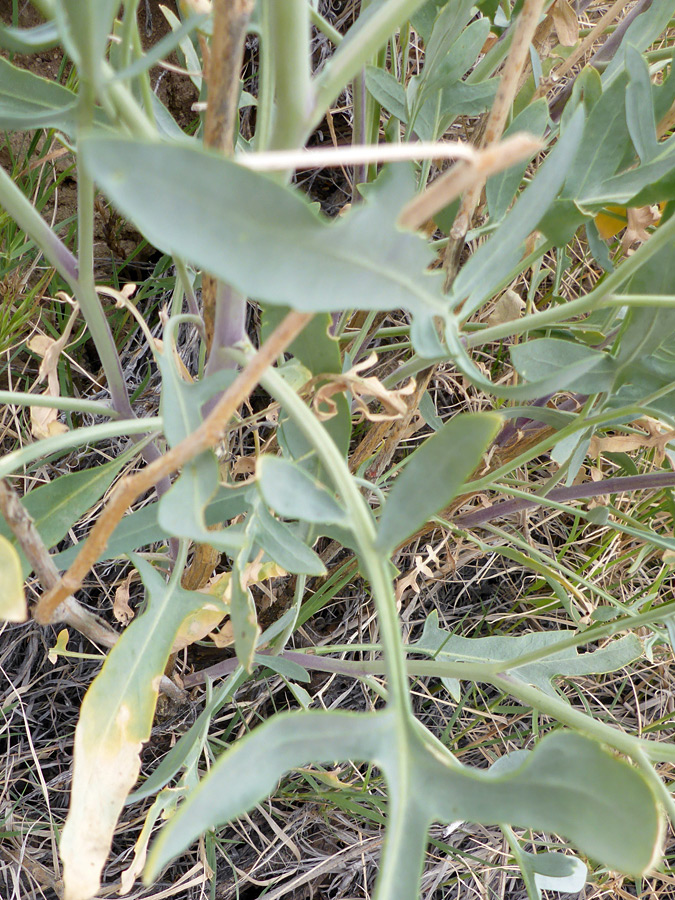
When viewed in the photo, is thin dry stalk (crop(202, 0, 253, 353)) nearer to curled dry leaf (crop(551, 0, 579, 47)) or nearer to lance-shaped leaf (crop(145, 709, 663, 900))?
lance-shaped leaf (crop(145, 709, 663, 900))

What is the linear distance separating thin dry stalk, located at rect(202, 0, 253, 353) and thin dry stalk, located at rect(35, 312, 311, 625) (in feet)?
0.32

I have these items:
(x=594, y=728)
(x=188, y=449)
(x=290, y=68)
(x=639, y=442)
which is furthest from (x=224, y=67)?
(x=639, y=442)

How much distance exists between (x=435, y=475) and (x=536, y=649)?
16.0 inches

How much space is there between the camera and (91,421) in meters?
0.88

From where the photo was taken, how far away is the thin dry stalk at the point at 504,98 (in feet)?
1.32

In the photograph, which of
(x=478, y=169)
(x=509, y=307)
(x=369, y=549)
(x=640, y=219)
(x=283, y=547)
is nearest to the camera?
(x=478, y=169)

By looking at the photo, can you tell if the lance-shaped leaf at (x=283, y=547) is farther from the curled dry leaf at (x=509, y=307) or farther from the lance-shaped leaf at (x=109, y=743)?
the curled dry leaf at (x=509, y=307)

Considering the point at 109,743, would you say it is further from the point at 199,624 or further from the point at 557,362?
the point at 557,362

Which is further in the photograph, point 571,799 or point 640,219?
point 640,219

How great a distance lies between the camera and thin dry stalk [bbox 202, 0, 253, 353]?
27 cm

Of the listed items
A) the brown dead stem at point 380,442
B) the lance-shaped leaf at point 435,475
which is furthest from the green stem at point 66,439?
the brown dead stem at point 380,442

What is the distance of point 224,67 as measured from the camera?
285mm

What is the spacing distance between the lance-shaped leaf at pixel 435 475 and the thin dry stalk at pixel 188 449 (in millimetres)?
74

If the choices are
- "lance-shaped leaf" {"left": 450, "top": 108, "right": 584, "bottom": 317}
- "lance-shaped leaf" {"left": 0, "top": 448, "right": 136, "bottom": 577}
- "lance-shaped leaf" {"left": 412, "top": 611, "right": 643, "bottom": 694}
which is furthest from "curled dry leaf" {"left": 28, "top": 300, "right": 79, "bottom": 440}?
"lance-shaped leaf" {"left": 412, "top": 611, "right": 643, "bottom": 694}
